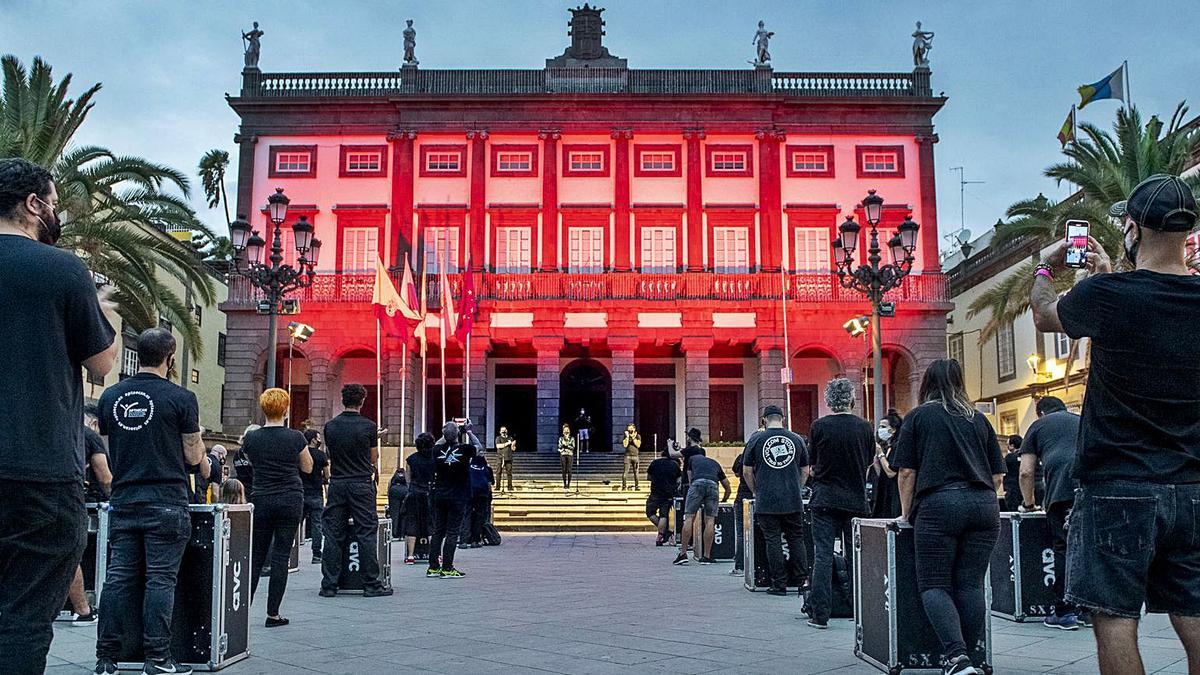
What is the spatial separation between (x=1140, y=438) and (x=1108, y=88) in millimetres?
28955

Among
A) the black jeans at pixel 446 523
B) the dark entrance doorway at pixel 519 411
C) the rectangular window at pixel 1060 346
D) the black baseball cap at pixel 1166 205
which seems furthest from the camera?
the dark entrance doorway at pixel 519 411

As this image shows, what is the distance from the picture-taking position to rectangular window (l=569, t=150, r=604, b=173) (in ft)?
117

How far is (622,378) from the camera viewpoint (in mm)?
34125

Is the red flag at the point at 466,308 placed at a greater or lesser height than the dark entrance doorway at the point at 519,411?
greater

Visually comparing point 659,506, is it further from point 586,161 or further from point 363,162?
point 363,162

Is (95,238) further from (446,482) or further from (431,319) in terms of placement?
(431,319)

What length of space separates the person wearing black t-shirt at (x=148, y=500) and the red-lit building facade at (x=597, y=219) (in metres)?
27.5

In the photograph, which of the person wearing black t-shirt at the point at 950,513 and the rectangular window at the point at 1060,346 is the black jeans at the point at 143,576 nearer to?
the person wearing black t-shirt at the point at 950,513

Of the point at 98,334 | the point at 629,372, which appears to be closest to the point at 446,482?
the point at 98,334

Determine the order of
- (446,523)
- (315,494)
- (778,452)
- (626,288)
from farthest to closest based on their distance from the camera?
(626,288) → (315,494) → (446,523) → (778,452)

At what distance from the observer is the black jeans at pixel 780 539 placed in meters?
10.5

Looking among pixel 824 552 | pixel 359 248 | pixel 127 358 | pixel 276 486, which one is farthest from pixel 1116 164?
pixel 127 358

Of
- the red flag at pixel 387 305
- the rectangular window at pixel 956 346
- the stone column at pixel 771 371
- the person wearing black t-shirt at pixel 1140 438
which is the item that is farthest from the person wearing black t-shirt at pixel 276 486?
the rectangular window at pixel 956 346

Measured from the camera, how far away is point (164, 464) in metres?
6.46
